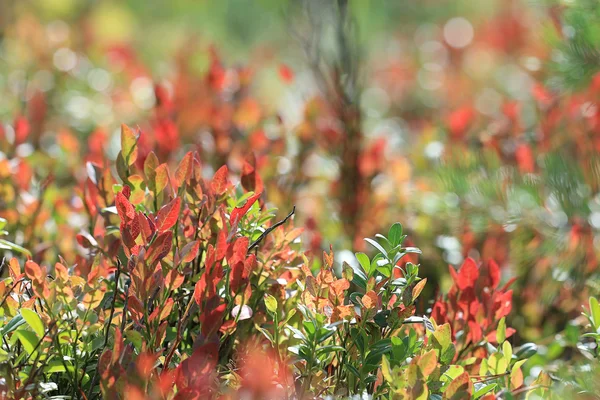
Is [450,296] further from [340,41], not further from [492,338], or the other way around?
[340,41]

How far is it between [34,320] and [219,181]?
48 centimetres

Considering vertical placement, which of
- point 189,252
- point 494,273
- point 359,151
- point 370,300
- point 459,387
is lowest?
point 359,151

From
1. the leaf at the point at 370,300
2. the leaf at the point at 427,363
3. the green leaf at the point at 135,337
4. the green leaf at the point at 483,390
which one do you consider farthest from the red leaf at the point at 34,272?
the green leaf at the point at 483,390

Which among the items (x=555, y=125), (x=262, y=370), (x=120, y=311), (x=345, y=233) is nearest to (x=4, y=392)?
(x=120, y=311)

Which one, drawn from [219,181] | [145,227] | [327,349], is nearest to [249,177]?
[219,181]

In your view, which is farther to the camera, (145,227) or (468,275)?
(468,275)

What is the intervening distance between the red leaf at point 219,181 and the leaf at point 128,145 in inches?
9.1

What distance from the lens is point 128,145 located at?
5.45 ft

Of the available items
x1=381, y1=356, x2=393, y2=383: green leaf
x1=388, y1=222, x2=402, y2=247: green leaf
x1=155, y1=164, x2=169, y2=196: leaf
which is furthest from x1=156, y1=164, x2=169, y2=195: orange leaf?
x1=381, y1=356, x2=393, y2=383: green leaf

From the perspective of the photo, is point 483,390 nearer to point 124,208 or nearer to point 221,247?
point 221,247

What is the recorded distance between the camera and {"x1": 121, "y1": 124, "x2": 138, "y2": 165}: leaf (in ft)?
5.38

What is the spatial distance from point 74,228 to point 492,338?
1.32 metres

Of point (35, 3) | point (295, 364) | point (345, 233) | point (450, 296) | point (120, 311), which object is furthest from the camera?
point (35, 3)

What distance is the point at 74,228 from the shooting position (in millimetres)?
2271
